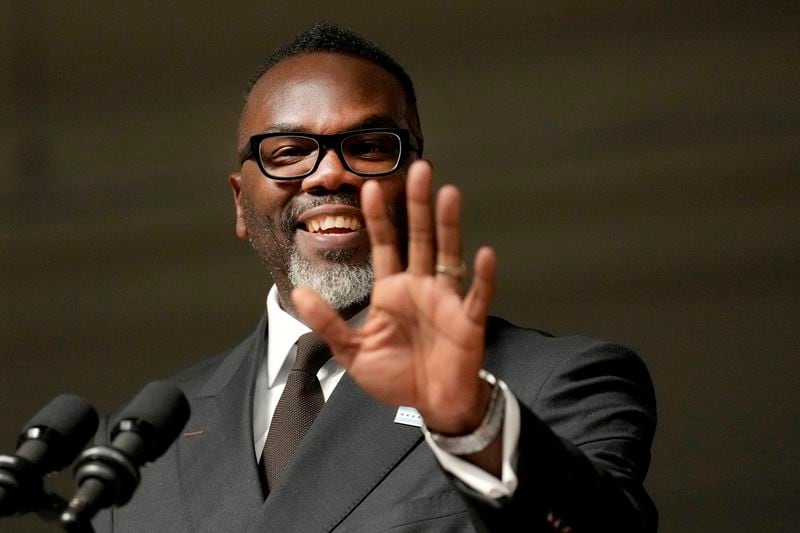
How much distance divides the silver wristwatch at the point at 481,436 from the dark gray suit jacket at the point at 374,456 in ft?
0.81

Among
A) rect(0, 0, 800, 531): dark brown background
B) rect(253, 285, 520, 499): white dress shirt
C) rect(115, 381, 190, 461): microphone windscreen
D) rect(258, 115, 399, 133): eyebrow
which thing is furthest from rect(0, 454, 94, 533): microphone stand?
rect(0, 0, 800, 531): dark brown background

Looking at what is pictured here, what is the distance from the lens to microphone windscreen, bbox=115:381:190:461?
1.51 meters

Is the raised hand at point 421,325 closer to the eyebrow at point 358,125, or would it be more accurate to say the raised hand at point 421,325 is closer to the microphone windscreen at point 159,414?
the microphone windscreen at point 159,414

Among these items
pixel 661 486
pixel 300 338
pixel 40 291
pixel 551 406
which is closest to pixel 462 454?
pixel 551 406

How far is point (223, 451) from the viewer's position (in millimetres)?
2178

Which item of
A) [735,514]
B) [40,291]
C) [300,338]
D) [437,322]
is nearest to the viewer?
[437,322]

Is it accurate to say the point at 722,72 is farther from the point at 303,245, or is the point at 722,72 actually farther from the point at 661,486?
the point at 303,245

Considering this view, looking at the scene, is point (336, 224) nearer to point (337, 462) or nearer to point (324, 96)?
point (324, 96)

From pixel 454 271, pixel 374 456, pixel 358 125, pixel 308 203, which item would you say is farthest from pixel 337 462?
pixel 454 271

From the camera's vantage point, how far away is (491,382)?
1482mm

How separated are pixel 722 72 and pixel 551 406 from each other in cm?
181

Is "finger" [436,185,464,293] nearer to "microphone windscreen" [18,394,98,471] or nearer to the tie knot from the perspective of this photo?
"microphone windscreen" [18,394,98,471]

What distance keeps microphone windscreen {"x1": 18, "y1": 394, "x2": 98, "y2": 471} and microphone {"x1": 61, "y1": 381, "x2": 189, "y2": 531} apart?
69 mm

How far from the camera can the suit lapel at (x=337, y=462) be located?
1.98 m
